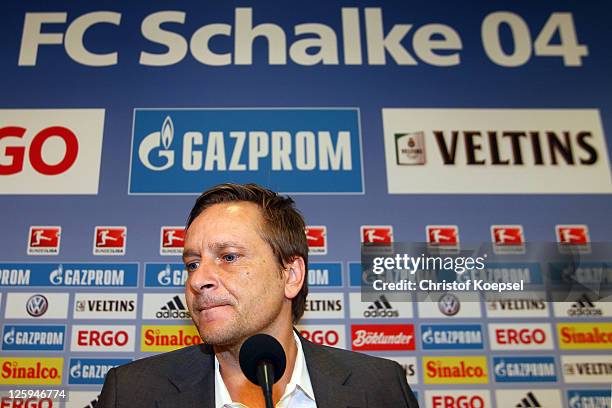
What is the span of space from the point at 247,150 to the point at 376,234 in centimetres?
68

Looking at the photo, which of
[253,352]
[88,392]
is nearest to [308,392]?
[253,352]

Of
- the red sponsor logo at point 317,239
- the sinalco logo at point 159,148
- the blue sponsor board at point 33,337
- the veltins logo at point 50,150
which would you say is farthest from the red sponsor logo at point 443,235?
the blue sponsor board at point 33,337

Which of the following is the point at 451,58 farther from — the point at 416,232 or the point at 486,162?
the point at 416,232

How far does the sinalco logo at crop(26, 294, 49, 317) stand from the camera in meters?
2.55

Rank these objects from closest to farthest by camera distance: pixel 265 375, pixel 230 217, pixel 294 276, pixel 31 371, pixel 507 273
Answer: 1. pixel 265 375
2. pixel 230 217
3. pixel 294 276
4. pixel 31 371
5. pixel 507 273

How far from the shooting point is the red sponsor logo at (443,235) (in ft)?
8.93

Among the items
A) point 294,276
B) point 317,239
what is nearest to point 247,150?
point 317,239

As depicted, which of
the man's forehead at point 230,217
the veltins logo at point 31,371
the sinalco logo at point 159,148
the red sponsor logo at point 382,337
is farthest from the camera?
the sinalco logo at point 159,148

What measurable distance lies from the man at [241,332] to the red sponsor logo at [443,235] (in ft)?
2.75

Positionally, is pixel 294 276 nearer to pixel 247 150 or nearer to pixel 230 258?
pixel 230 258

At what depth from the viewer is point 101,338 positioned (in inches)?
100

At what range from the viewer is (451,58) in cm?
307

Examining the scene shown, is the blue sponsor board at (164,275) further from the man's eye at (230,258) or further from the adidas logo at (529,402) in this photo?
the adidas logo at (529,402)

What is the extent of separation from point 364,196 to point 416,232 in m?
0.27
